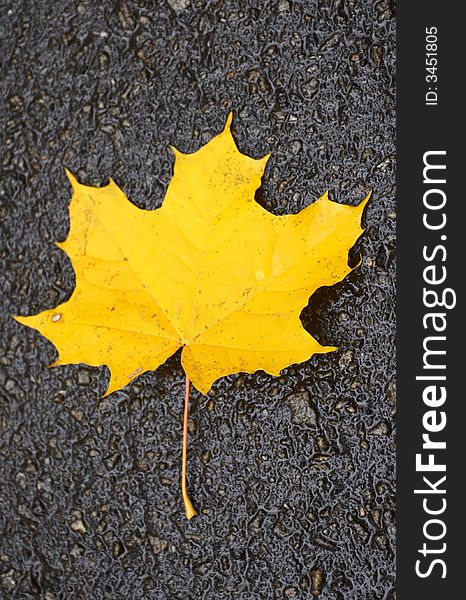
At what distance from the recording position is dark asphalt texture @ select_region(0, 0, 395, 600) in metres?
1.40

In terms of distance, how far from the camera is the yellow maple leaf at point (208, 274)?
133 cm

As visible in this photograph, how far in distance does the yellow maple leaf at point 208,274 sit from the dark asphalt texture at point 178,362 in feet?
0.27

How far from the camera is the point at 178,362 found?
1458mm

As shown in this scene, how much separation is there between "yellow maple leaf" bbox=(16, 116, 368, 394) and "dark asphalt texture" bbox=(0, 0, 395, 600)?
3.3 inches

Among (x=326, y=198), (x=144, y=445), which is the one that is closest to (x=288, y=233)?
(x=326, y=198)

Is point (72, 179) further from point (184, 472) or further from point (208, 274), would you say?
point (184, 472)

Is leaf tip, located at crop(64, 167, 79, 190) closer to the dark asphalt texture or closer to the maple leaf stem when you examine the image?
the dark asphalt texture

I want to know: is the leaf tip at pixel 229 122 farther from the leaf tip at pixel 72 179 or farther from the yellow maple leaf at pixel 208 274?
the leaf tip at pixel 72 179

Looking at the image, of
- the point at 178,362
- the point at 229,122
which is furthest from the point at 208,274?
the point at 229,122

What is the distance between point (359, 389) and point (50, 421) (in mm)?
660

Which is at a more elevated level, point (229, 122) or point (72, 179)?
point (229, 122)

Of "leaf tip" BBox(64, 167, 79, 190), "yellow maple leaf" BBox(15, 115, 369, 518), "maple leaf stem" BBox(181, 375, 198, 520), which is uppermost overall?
"leaf tip" BBox(64, 167, 79, 190)

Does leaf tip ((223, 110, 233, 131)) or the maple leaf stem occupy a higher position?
leaf tip ((223, 110, 233, 131))

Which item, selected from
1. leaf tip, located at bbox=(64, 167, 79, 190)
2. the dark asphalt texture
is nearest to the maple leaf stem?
the dark asphalt texture
